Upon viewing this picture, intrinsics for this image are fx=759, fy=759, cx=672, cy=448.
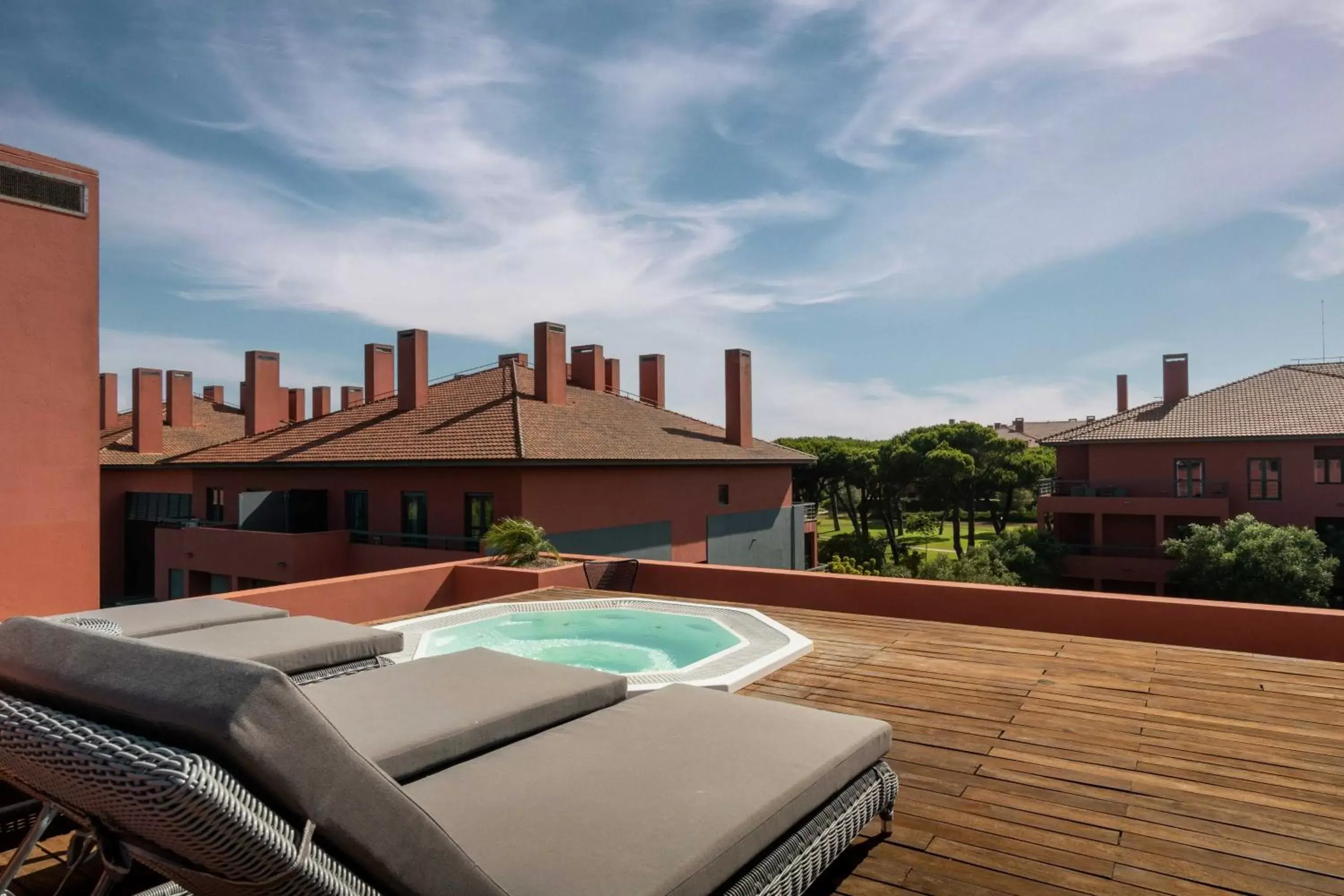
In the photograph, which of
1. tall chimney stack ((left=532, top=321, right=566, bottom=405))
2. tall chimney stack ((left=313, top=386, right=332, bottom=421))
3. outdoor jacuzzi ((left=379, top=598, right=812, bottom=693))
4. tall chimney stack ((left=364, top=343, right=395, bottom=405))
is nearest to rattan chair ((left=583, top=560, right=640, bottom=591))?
outdoor jacuzzi ((left=379, top=598, right=812, bottom=693))

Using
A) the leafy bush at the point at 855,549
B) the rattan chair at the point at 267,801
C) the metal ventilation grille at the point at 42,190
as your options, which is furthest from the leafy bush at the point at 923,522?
the rattan chair at the point at 267,801

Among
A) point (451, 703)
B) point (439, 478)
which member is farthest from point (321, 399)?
point (451, 703)

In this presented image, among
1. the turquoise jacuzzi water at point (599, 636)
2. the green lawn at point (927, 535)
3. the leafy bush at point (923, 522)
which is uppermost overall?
the turquoise jacuzzi water at point (599, 636)

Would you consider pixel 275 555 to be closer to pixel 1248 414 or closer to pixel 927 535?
pixel 1248 414

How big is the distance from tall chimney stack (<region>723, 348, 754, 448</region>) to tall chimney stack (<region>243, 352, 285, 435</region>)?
49.4 ft

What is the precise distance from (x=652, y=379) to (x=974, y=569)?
44.0ft

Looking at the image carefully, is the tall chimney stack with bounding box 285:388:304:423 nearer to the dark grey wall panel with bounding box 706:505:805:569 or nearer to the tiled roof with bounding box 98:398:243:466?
the tiled roof with bounding box 98:398:243:466

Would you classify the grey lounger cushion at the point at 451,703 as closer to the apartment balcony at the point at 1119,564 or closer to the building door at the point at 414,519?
the building door at the point at 414,519

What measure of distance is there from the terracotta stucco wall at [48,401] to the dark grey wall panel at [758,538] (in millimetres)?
15747

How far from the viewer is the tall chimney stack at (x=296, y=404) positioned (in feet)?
111

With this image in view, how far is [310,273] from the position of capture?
16594 mm

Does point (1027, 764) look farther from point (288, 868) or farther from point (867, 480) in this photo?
point (867, 480)

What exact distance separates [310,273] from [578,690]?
53.7ft

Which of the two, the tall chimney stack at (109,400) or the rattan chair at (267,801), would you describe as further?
the tall chimney stack at (109,400)
